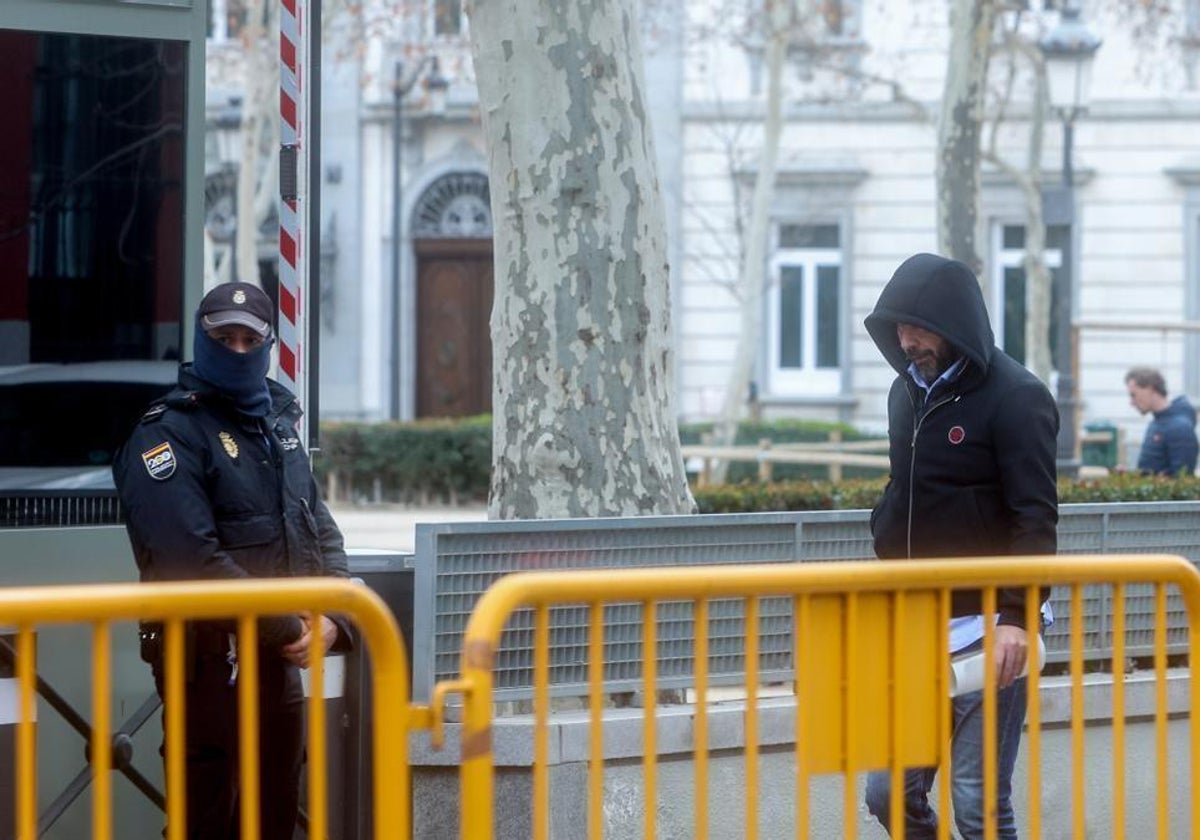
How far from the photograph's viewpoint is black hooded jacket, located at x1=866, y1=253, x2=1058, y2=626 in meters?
5.27

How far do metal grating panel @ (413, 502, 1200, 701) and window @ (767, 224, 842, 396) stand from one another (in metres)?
23.8

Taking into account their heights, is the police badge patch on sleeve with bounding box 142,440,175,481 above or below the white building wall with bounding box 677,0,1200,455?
below

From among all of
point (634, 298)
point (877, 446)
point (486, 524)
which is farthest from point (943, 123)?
point (486, 524)

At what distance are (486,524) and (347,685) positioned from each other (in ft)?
2.08

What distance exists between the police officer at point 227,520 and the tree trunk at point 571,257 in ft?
6.21

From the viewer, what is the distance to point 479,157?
31375mm

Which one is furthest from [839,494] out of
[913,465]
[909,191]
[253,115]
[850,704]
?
[909,191]

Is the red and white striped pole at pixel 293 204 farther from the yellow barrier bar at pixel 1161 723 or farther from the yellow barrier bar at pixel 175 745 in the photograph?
the yellow barrier bar at pixel 1161 723

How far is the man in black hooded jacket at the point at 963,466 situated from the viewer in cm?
520

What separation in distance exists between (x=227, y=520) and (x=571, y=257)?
2356 mm

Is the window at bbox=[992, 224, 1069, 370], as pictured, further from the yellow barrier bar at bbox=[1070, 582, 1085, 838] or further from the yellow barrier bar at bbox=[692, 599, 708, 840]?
the yellow barrier bar at bbox=[692, 599, 708, 840]

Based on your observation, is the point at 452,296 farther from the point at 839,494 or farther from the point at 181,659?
the point at 181,659

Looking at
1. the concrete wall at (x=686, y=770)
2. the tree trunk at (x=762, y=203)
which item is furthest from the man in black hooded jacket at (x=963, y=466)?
the tree trunk at (x=762, y=203)

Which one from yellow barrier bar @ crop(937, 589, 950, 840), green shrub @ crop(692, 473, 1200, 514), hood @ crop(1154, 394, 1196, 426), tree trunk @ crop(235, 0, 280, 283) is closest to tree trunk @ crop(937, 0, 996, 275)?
hood @ crop(1154, 394, 1196, 426)
